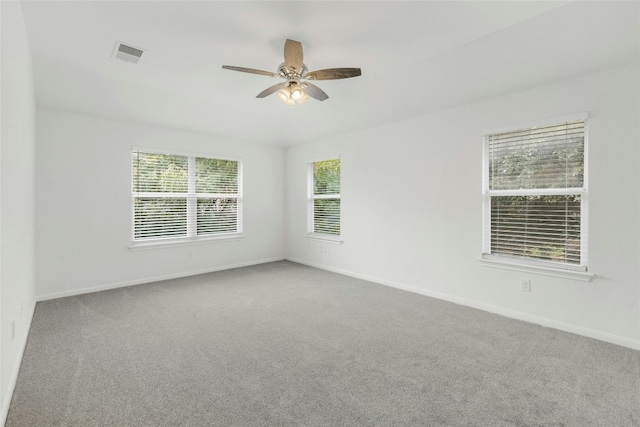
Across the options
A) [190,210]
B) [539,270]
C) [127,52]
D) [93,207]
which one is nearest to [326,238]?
[190,210]

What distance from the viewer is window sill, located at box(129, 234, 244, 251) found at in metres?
4.60

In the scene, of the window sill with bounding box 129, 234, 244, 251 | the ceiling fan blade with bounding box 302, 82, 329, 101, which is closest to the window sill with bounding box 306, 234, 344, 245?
the window sill with bounding box 129, 234, 244, 251

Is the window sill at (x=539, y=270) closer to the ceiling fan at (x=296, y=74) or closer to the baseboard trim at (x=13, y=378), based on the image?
the ceiling fan at (x=296, y=74)

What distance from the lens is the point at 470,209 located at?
3.68 m

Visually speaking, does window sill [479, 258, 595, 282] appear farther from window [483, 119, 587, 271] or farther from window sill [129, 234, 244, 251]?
window sill [129, 234, 244, 251]

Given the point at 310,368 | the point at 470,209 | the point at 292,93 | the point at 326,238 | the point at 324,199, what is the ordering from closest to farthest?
the point at 310,368 < the point at 292,93 < the point at 470,209 < the point at 326,238 < the point at 324,199

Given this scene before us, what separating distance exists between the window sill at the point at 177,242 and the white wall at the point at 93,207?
0.22ft

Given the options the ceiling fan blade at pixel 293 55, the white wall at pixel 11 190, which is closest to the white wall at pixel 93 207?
the white wall at pixel 11 190

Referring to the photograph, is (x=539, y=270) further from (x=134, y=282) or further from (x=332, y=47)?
(x=134, y=282)

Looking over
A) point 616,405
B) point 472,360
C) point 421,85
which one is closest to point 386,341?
point 472,360

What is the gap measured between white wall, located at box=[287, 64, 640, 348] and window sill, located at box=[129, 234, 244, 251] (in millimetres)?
1394

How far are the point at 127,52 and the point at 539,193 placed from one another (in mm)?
4178

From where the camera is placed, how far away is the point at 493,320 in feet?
10.6

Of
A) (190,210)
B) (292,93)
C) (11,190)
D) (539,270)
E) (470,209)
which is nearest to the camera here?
(11,190)
